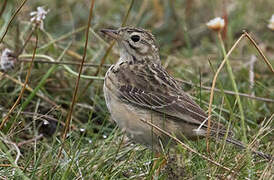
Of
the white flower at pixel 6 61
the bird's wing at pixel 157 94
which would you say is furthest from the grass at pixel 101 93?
the bird's wing at pixel 157 94

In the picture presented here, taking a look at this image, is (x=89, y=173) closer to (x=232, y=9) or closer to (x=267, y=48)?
(x=267, y=48)

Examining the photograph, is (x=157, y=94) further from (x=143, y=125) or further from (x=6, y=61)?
(x=6, y=61)

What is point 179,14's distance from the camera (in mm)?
9453

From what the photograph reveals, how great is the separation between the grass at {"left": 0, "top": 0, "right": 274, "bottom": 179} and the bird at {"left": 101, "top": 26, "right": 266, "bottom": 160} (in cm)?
14

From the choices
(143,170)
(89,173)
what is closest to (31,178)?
(89,173)

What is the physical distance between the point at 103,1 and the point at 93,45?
2148 millimetres

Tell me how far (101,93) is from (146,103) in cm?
179

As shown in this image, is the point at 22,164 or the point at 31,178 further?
the point at 22,164

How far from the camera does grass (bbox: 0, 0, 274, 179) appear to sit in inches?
170

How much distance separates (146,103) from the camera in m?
4.82

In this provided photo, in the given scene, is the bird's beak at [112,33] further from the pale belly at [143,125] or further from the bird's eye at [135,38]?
the pale belly at [143,125]

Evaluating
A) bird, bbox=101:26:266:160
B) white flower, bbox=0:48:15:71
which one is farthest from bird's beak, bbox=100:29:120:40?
white flower, bbox=0:48:15:71

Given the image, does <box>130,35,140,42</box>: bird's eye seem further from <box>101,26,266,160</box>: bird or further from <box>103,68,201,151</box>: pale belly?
<box>103,68,201,151</box>: pale belly

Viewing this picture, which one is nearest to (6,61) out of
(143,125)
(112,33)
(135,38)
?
(112,33)
